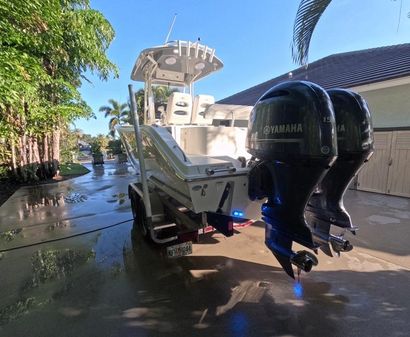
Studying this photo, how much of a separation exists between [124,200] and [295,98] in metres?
6.73

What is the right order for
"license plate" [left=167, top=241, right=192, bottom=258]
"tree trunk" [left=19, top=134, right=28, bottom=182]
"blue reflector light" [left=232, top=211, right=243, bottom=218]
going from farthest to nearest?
"tree trunk" [left=19, top=134, right=28, bottom=182], "license plate" [left=167, top=241, right=192, bottom=258], "blue reflector light" [left=232, top=211, right=243, bottom=218]

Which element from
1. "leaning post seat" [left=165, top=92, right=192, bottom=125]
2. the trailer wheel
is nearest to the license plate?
the trailer wheel

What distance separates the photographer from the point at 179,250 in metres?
3.40

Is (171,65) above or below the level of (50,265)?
above

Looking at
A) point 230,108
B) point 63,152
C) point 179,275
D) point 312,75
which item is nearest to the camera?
point 179,275

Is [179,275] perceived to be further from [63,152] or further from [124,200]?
[63,152]

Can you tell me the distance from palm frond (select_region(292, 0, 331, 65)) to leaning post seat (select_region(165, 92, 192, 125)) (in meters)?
1.97

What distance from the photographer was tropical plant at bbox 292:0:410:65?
317 centimetres

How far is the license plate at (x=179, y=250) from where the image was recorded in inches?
131

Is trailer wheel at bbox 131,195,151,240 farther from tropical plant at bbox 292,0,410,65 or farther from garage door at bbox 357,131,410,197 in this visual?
garage door at bbox 357,131,410,197

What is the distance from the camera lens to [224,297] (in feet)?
9.78

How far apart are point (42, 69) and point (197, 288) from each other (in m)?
6.89

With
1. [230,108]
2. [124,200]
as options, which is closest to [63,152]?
[124,200]

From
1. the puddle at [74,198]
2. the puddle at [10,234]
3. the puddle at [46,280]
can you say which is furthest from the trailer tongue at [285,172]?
the puddle at [74,198]
